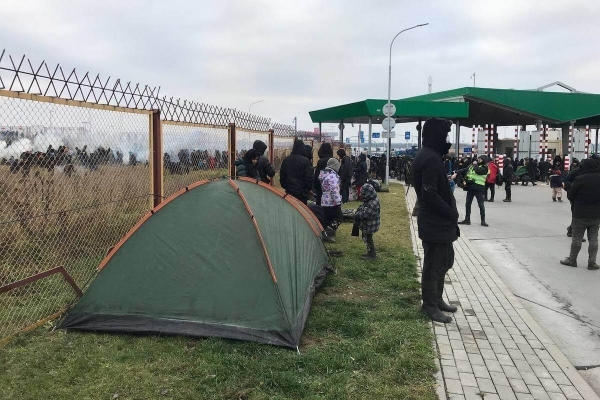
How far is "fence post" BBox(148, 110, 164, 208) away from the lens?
20.6 feet

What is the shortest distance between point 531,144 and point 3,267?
29.8 metres

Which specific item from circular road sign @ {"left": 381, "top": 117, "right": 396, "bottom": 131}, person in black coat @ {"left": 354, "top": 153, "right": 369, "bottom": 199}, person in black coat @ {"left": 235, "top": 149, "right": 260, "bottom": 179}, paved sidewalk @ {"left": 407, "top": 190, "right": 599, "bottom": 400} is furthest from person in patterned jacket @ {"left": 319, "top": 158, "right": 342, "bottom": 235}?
circular road sign @ {"left": 381, "top": 117, "right": 396, "bottom": 131}

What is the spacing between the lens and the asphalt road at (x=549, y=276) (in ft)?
15.4

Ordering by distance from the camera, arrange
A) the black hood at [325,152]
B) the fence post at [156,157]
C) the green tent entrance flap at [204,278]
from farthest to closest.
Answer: the black hood at [325,152] → the fence post at [156,157] → the green tent entrance flap at [204,278]

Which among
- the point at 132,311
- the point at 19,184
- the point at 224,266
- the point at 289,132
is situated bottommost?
the point at 132,311

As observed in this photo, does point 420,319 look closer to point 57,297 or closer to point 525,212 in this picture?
point 57,297

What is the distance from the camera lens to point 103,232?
21.7ft

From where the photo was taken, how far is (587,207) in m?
7.25

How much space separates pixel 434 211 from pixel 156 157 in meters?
3.63

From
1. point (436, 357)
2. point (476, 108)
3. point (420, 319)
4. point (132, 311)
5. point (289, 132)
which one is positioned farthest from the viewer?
point (476, 108)

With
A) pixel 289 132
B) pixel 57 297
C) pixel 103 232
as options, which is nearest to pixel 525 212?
pixel 289 132

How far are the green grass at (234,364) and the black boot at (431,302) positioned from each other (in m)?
0.13

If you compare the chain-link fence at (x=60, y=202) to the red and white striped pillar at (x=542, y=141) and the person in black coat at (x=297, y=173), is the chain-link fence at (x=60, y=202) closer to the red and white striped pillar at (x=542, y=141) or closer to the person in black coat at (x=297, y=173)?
the person in black coat at (x=297, y=173)

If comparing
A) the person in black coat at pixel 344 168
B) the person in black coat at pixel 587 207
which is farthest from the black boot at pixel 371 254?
the person in black coat at pixel 344 168
